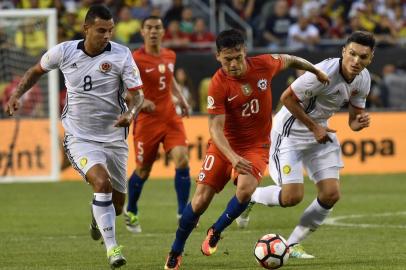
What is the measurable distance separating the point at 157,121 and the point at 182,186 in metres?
0.93

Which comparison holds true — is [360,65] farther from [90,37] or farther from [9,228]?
[9,228]

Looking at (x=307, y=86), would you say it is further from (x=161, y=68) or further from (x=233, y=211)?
(x=161, y=68)

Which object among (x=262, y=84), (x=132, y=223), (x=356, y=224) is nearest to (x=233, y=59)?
(x=262, y=84)

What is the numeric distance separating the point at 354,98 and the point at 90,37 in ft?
8.98

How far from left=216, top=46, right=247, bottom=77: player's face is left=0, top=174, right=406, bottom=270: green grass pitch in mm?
1814

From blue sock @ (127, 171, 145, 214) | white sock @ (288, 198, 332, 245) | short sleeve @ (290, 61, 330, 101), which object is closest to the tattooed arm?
short sleeve @ (290, 61, 330, 101)

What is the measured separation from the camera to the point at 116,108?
10.9 m

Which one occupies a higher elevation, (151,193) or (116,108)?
(116,108)

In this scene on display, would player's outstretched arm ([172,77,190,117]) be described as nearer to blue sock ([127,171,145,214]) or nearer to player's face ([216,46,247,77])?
blue sock ([127,171,145,214])

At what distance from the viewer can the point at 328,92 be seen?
11164 mm

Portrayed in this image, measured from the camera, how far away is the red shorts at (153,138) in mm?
14648

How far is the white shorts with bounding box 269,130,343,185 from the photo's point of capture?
37.5 ft

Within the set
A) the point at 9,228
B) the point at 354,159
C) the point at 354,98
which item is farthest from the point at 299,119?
the point at 354,159

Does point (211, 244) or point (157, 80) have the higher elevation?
point (157, 80)
